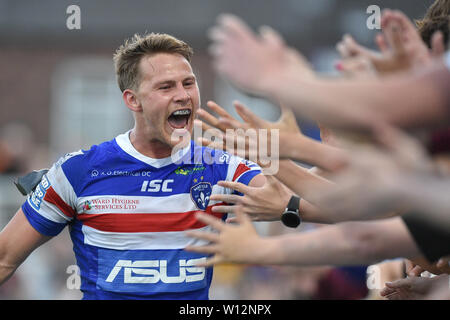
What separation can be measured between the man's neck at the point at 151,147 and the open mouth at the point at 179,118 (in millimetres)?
144

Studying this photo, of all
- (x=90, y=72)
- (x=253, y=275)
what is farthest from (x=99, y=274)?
(x=90, y=72)

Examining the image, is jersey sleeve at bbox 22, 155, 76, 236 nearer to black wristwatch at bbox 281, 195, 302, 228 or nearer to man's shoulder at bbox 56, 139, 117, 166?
man's shoulder at bbox 56, 139, 117, 166

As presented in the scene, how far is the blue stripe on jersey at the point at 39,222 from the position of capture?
4020 mm

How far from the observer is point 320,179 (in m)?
3.38

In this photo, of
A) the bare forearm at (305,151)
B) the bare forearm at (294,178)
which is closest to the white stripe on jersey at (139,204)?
the bare forearm at (294,178)

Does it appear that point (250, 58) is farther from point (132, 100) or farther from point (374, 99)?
point (132, 100)

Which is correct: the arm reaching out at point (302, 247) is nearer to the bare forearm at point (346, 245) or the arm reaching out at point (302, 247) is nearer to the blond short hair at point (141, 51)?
the bare forearm at point (346, 245)

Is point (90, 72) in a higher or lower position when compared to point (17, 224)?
higher

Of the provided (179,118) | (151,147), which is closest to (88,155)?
(151,147)

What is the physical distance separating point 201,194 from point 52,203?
0.90m

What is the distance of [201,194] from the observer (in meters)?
4.07

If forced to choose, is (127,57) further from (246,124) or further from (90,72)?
(90,72)

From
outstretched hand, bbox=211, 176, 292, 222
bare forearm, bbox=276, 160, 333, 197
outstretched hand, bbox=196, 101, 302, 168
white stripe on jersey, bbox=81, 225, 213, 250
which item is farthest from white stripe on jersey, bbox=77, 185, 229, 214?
outstretched hand, bbox=196, 101, 302, 168

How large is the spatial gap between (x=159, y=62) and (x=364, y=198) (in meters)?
2.42
